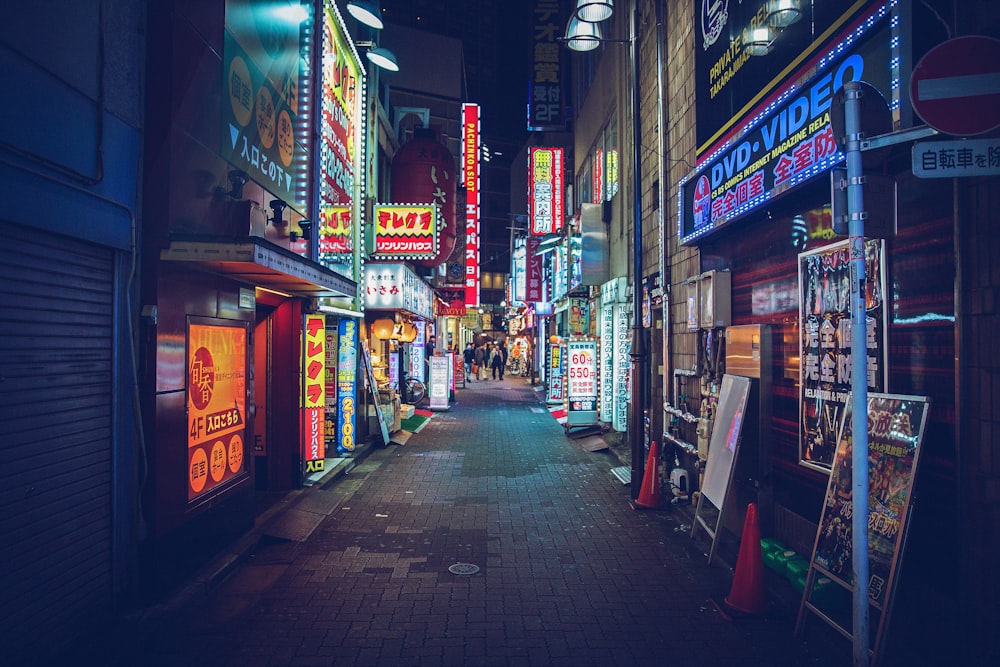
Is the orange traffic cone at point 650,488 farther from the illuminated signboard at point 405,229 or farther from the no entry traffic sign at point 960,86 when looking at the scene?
the illuminated signboard at point 405,229

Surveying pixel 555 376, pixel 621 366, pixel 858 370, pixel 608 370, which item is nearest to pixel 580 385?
pixel 608 370

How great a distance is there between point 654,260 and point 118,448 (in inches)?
377

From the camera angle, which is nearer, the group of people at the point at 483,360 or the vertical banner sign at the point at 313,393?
the vertical banner sign at the point at 313,393

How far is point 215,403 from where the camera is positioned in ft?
21.6

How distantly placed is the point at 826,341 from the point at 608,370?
1047cm

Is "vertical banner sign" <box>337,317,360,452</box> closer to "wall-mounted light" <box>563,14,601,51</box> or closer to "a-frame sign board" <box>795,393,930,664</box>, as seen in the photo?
"wall-mounted light" <box>563,14,601,51</box>

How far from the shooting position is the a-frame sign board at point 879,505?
12.8 feet

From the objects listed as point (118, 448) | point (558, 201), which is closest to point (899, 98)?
point (118, 448)

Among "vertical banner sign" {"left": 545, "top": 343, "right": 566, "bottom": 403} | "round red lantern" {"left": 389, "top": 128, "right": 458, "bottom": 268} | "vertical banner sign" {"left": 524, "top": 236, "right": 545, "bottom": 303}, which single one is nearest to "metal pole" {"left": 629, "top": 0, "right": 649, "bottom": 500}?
"round red lantern" {"left": 389, "top": 128, "right": 458, "bottom": 268}

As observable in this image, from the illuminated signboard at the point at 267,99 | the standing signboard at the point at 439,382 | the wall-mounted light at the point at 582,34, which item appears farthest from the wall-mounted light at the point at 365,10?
the standing signboard at the point at 439,382

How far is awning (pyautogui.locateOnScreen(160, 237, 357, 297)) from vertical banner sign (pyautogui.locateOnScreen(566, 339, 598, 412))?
332 inches

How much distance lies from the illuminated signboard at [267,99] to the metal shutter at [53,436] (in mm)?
2604

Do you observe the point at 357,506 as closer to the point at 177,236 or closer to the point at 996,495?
the point at 177,236

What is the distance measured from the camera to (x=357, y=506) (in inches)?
351
